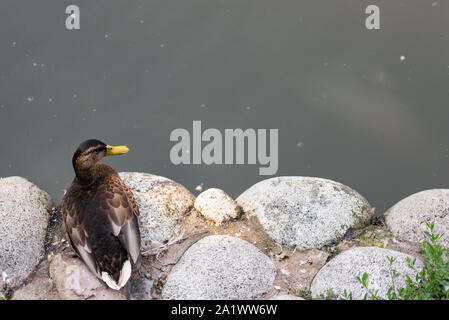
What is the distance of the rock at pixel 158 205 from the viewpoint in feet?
14.1

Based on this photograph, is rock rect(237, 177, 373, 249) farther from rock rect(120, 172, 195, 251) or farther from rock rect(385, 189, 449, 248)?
rock rect(120, 172, 195, 251)

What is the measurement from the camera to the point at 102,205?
379 centimetres

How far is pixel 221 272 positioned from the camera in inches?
150

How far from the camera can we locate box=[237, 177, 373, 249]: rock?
4270mm

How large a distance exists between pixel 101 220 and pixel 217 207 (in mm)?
1181

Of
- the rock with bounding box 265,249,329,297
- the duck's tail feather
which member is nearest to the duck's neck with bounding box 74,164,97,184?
the duck's tail feather

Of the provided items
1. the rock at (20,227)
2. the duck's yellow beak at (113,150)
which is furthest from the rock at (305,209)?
the rock at (20,227)

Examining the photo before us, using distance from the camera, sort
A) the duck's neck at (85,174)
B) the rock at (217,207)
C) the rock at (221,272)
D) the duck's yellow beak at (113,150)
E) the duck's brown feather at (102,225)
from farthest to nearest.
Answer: the rock at (217,207), the duck's yellow beak at (113,150), the duck's neck at (85,174), the rock at (221,272), the duck's brown feather at (102,225)

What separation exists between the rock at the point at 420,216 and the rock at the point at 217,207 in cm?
147

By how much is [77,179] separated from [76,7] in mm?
3043

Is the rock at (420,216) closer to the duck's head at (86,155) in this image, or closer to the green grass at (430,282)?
the green grass at (430,282)

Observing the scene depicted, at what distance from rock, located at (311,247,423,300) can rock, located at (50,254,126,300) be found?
5.18 feet

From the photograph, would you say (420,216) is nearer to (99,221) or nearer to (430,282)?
(430,282)

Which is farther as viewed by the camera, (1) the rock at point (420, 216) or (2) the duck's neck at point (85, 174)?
(1) the rock at point (420, 216)
